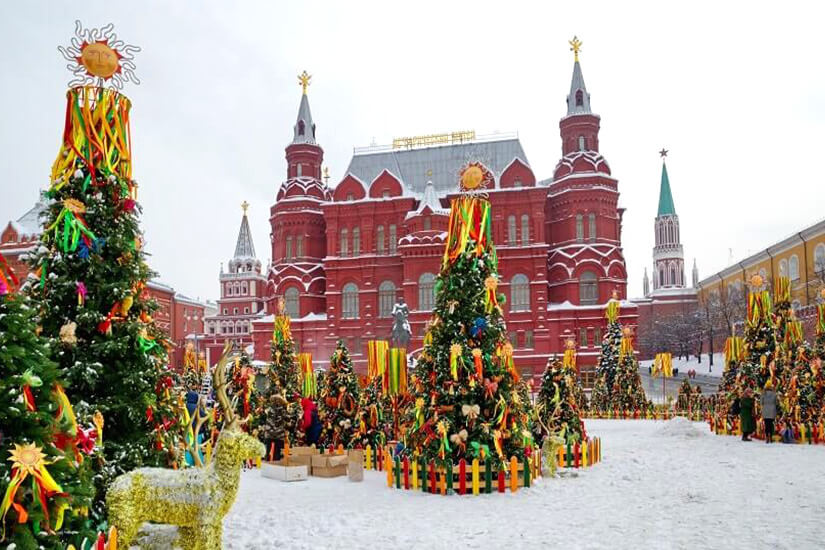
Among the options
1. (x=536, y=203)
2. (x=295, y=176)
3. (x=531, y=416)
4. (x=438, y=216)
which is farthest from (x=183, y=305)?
(x=531, y=416)

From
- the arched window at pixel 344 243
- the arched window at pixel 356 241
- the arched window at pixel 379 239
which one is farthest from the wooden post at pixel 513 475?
the arched window at pixel 344 243

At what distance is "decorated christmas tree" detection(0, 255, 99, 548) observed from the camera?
4086mm

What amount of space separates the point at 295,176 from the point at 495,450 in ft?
143

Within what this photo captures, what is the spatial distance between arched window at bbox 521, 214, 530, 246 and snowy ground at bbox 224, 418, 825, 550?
112ft

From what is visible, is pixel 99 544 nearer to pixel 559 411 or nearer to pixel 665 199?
pixel 559 411

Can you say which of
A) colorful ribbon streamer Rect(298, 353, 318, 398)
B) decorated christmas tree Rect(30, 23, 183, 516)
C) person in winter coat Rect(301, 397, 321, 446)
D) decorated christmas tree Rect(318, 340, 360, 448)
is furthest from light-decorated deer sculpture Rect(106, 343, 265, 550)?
colorful ribbon streamer Rect(298, 353, 318, 398)

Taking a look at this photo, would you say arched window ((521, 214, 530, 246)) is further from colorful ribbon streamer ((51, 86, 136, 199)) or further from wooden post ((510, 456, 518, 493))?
colorful ribbon streamer ((51, 86, 136, 199))

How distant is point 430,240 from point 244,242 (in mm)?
36724

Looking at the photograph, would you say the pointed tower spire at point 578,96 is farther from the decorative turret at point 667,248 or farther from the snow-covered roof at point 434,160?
the decorative turret at point 667,248

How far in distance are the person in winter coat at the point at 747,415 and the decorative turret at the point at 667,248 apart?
6990cm

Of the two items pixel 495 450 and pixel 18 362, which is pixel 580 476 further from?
pixel 18 362

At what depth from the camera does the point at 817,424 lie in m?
15.7

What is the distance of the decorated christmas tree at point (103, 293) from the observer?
7.25 m

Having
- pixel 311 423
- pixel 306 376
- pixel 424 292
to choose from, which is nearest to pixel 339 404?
pixel 311 423
